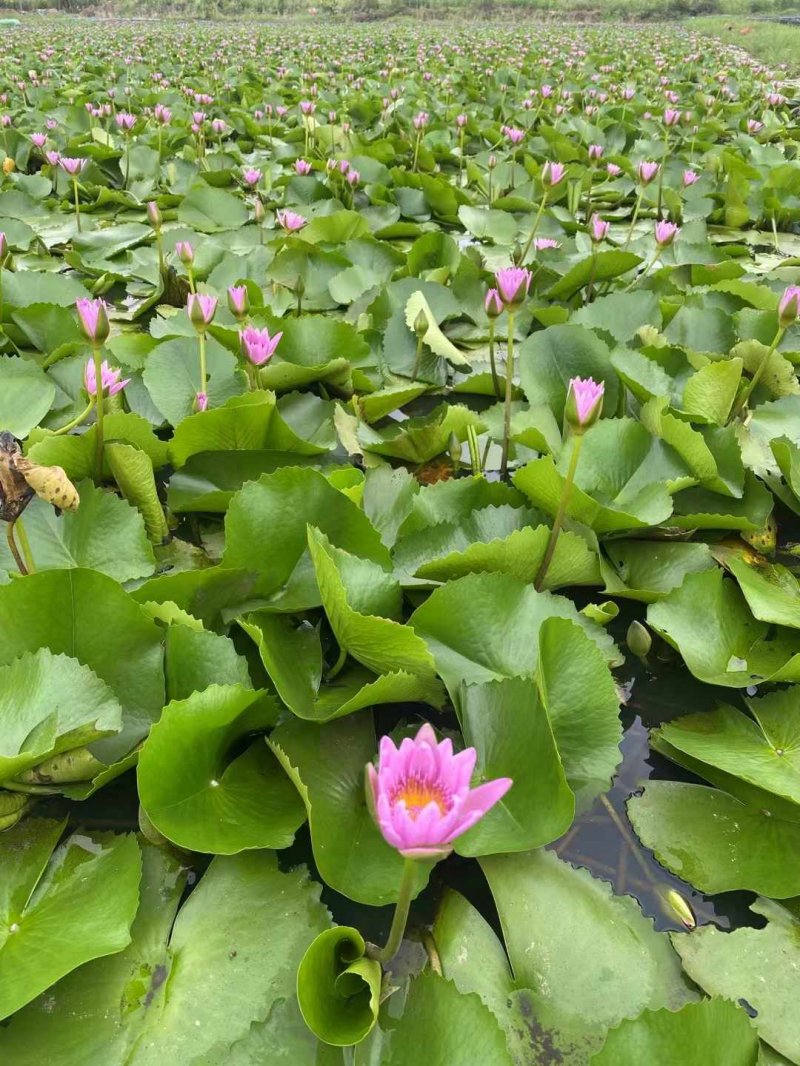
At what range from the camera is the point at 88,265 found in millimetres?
2895

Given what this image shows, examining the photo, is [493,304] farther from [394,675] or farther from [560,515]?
[394,675]

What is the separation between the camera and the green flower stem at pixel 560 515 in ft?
4.15

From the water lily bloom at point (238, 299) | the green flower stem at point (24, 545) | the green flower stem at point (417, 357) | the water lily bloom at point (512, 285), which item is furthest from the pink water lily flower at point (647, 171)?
the green flower stem at point (24, 545)

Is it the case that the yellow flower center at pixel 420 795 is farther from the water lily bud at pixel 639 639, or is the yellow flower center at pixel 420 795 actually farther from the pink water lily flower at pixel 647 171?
the pink water lily flower at pixel 647 171

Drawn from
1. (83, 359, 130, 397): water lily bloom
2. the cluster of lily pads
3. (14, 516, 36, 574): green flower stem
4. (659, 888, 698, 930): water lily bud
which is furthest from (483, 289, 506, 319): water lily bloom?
(659, 888, 698, 930): water lily bud

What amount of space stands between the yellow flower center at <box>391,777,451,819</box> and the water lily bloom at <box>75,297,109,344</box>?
3.55ft

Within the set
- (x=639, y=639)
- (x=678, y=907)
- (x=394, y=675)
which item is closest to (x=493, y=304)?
(x=639, y=639)

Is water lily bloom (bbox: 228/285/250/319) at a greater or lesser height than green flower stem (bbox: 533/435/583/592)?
greater

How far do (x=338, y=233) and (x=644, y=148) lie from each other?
2.84m

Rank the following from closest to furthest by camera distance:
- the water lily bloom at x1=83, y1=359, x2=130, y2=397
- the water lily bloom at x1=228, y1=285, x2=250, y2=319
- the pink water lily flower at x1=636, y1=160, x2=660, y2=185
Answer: the water lily bloom at x1=83, y1=359, x2=130, y2=397 < the water lily bloom at x1=228, y1=285, x2=250, y2=319 < the pink water lily flower at x1=636, y1=160, x2=660, y2=185

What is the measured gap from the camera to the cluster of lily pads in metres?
0.88

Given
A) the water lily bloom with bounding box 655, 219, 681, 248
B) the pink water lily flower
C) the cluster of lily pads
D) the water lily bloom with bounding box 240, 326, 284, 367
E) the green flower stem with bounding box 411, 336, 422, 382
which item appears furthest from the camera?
the pink water lily flower

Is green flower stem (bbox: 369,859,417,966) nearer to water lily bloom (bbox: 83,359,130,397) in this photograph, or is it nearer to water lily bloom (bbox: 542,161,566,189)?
water lily bloom (bbox: 83,359,130,397)

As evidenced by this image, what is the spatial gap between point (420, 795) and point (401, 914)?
0.49ft
